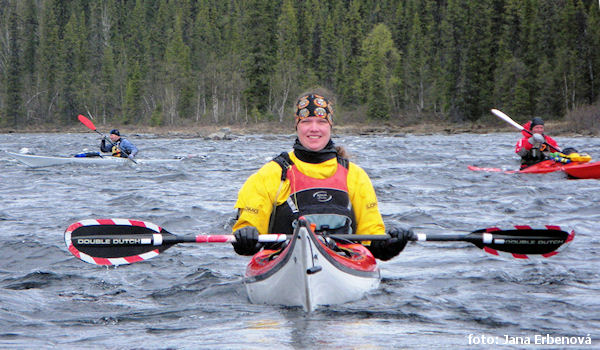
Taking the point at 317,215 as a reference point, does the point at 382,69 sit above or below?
above

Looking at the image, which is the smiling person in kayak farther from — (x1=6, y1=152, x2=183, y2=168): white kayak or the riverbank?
the riverbank

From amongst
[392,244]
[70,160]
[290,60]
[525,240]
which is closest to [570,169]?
[525,240]

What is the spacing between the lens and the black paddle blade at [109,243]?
5.55 m

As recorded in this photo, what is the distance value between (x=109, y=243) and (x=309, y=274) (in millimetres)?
1903

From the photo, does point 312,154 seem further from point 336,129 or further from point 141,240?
point 336,129

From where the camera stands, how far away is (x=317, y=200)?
5.20 m

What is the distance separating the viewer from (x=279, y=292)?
4.93m

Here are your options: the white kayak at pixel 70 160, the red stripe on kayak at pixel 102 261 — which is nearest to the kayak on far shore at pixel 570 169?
the white kayak at pixel 70 160

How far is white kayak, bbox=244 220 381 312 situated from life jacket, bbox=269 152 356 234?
8.2 inches

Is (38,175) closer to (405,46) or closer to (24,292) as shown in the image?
(24,292)

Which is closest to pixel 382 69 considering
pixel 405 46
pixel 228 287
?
pixel 405 46

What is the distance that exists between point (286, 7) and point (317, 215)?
80852 millimetres

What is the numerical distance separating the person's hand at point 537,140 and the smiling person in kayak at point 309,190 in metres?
10.9

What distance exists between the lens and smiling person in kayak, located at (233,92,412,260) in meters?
5.19
